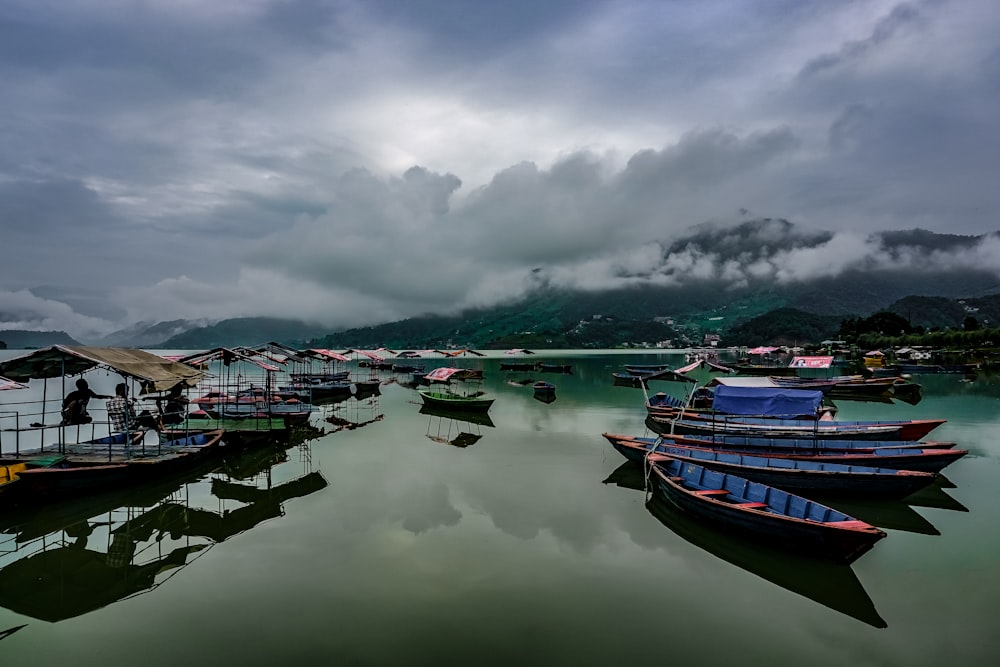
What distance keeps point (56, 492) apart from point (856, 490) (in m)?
23.3

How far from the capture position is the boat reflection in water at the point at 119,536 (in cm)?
979

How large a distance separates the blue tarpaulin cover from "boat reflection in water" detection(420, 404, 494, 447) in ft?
37.2

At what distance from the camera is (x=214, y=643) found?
26.3ft

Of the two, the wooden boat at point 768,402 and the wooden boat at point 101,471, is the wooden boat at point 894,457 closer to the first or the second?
the wooden boat at point 768,402

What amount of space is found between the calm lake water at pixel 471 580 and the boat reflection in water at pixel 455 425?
7.22 m

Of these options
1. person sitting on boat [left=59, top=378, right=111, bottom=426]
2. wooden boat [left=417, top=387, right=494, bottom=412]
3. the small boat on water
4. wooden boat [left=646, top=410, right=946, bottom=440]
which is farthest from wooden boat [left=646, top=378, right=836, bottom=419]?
person sitting on boat [left=59, top=378, right=111, bottom=426]

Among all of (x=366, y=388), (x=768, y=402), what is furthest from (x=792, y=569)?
(x=366, y=388)

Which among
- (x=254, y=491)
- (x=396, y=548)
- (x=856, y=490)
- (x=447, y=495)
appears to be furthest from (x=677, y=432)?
(x=254, y=491)

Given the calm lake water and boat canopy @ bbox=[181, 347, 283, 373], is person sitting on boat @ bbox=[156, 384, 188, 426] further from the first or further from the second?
the calm lake water

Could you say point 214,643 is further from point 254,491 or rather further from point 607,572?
point 254,491

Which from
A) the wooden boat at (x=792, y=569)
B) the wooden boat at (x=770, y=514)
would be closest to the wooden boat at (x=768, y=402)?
the wooden boat at (x=770, y=514)

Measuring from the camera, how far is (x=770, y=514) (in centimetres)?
1080

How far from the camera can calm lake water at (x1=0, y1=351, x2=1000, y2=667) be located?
25.9 ft

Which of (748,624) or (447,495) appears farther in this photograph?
(447,495)
